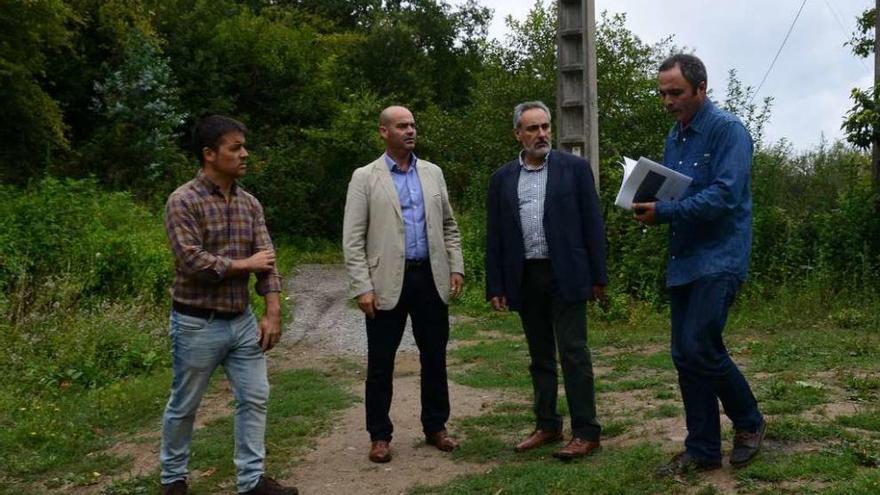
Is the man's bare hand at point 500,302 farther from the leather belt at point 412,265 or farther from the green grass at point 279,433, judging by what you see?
the green grass at point 279,433

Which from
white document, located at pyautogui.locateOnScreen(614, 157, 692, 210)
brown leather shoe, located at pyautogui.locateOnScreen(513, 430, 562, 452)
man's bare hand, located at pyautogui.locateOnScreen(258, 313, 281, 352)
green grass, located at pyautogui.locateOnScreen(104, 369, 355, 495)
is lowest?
green grass, located at pyautogui.locateOnScreen(104, 369, 355, 495)

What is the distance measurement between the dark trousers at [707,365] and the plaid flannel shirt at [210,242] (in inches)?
83.7

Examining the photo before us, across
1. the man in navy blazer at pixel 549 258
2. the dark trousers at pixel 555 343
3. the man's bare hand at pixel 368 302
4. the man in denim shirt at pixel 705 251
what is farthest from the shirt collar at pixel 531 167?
the man's bare hand at pixel 368 302

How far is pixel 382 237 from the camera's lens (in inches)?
234

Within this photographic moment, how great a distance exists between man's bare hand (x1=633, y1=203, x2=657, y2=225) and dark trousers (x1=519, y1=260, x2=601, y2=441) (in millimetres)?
846

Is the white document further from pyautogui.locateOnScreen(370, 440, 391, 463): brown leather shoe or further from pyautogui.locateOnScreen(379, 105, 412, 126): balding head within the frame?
pyautogui.locateOnScreen(370, 440, 391, 463): brown leather shoe

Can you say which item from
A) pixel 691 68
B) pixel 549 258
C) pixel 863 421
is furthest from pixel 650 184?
pixel 863 421

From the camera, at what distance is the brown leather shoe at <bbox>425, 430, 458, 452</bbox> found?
6207 mm

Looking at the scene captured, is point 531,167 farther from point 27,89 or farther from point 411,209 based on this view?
point 27,89

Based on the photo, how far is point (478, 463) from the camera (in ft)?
19.4

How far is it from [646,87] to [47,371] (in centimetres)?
1608

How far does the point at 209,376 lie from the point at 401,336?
125 cm

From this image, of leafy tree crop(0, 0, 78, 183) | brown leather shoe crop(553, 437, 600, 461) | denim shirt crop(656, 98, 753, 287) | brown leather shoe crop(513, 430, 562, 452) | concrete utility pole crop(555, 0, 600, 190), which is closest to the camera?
denim shirt crop(656, 98, 753, 287)

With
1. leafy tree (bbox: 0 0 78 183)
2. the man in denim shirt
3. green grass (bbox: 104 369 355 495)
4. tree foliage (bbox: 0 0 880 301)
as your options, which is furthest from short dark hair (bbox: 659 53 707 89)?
leafy tree (bbox: 0 0 78 183)
